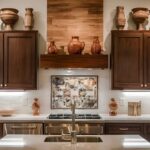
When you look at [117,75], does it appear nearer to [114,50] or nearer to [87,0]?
[114,50]

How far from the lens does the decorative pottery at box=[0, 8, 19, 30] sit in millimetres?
5262

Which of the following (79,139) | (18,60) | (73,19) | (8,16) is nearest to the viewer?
(79,139)

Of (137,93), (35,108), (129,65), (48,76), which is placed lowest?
(35,108)

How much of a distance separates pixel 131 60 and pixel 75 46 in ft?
3.18

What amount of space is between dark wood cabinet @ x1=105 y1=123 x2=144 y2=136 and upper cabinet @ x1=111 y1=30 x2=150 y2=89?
66 cm

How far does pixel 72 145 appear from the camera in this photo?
9.20 feet

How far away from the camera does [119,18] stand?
208 inches

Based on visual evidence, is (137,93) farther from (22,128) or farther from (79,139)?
(79,139)

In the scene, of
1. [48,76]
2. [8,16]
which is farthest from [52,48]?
→ [8,16]

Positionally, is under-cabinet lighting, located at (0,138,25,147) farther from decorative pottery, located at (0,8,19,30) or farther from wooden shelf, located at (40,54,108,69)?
decorative pottery, located at (0,8,19,30)

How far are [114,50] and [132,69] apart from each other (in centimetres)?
44

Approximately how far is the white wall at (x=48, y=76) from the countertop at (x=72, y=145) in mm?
2317

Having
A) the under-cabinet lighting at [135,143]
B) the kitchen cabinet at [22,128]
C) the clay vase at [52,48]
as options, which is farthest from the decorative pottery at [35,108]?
the under-cabinet lighting at [135,143]

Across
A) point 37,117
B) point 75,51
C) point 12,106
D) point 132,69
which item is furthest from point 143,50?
point 12,106
